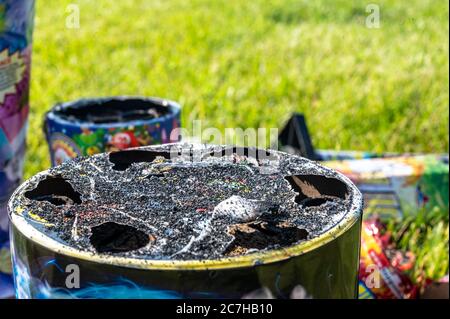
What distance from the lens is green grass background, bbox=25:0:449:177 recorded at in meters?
3.38

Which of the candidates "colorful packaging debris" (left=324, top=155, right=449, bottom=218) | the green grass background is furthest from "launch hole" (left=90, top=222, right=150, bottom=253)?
the green grass background

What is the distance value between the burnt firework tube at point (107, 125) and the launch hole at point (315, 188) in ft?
2.48

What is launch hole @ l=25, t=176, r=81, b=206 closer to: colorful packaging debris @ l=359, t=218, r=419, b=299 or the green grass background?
colorful packaging debris @ l=359, t=218, r=419, b=299

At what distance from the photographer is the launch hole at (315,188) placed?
3.84ft

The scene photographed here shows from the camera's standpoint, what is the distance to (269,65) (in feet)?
14.0

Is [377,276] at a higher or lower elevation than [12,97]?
lower

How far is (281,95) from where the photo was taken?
3.80m

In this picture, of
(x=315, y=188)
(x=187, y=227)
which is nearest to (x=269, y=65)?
(x=315, y=188)

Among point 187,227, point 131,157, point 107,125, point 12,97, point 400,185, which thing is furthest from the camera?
point 400,185

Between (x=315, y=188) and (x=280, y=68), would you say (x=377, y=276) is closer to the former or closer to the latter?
(x=315, y=188)

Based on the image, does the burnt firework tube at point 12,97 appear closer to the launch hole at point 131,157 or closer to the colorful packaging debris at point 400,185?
the launch hole at point 131,157

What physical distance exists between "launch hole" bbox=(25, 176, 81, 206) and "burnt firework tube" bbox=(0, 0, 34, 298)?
582mm

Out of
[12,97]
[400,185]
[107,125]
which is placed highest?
[12,97]

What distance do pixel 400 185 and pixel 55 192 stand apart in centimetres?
155
